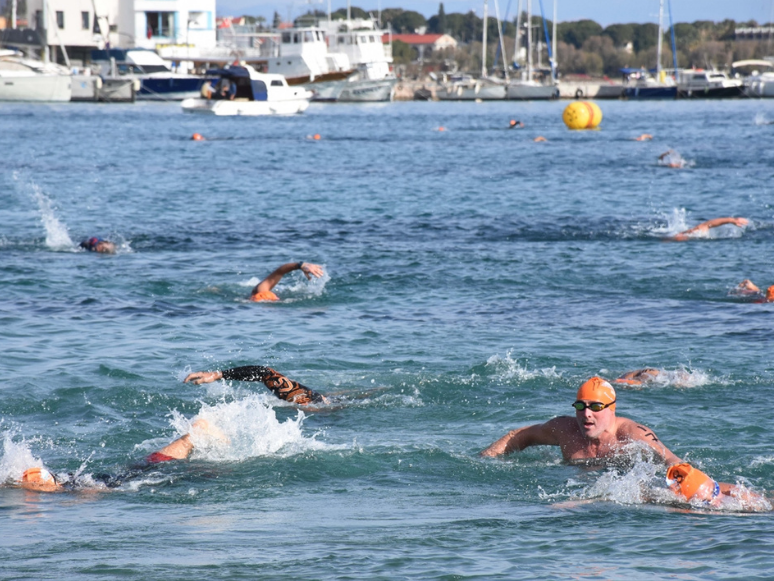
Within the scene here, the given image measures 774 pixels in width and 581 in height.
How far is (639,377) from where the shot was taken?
1128 cm

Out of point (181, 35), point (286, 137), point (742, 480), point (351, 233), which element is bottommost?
point (742, 480)

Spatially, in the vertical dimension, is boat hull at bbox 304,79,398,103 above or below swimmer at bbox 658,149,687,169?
above

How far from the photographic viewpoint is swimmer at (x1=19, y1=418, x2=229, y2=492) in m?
8.47

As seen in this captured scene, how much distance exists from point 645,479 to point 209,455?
3813mm

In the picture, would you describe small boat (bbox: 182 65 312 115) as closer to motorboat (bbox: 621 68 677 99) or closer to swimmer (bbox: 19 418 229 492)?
motorboat (bbox: 621 68 677 99)

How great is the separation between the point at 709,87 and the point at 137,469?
106044mm

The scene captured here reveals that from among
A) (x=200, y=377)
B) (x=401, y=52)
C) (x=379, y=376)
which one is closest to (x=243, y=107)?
(x=379, y=376)

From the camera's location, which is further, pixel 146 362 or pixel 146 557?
pixel 146 362

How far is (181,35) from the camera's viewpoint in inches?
4515

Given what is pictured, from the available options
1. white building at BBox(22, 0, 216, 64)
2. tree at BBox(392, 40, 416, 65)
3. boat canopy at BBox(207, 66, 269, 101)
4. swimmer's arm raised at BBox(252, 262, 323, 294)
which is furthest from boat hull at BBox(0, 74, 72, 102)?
tree at BBox(392, 40, 416, 65)

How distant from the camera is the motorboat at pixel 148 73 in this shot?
93688mm

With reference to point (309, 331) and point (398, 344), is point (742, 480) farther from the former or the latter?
point (309, 331)

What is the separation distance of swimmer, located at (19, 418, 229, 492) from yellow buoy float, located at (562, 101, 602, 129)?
46712 millimetres

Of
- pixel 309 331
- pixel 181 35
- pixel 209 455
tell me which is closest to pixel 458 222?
pixel 309 331
